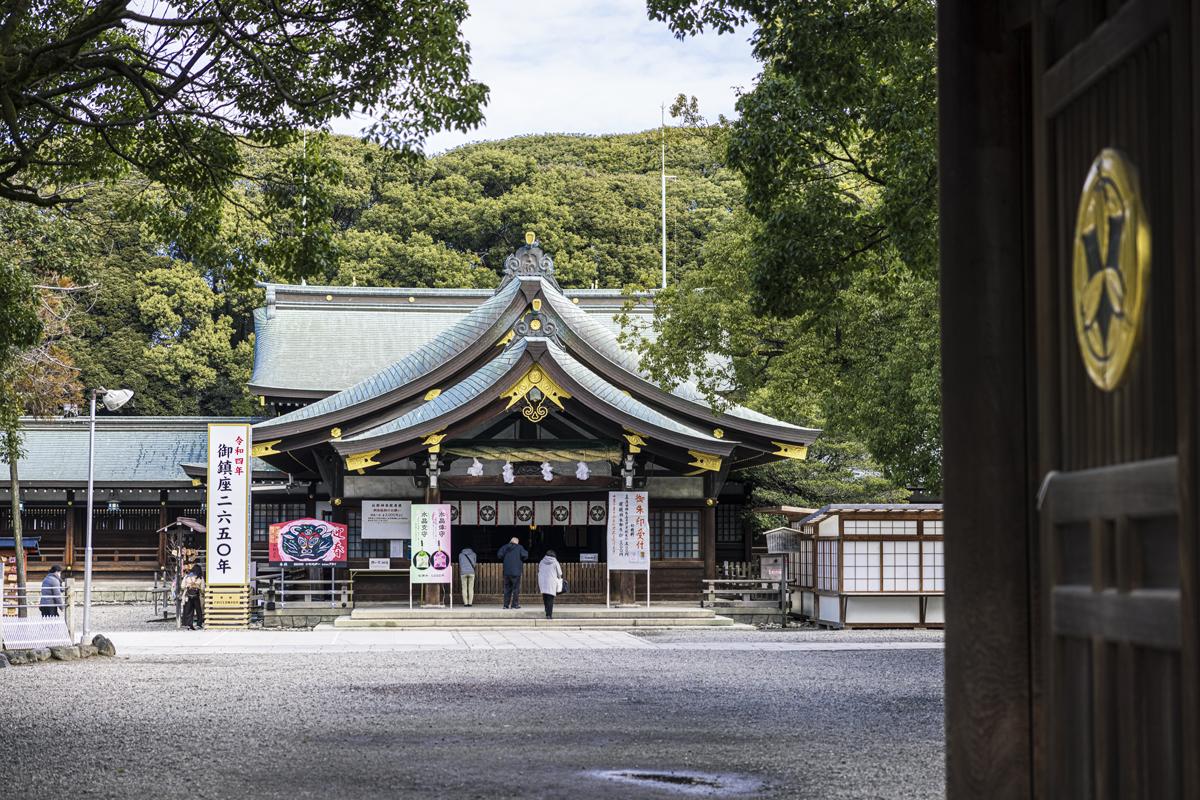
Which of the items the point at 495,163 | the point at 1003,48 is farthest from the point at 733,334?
the point at 495,163

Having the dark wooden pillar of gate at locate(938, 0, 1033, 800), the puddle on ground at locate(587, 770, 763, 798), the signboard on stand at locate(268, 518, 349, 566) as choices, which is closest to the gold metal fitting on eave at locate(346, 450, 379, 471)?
the signboard on stand at locate(268, 518, 349, 566)

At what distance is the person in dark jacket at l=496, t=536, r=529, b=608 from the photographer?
24875 millimetres

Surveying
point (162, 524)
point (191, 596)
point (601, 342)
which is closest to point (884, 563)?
point (601, 342)

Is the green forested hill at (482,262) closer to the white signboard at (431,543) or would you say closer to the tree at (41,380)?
the tree at (41,380)

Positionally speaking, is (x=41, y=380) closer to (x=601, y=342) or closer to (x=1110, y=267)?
(x=601, y=342)

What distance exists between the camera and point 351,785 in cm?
784

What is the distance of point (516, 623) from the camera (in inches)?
953

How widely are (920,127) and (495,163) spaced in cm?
4679

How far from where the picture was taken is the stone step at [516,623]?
2392cm

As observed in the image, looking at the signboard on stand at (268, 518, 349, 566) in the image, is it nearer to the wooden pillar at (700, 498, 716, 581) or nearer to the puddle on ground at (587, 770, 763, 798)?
the wooden pillar at (700, 498, 716, 581)

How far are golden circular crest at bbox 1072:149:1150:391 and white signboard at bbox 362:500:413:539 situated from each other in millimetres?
22526

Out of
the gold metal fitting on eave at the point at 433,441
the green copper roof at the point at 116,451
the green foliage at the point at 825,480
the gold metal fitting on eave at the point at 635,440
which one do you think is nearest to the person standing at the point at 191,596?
the gold metal fitting on eave at the point at 433,441

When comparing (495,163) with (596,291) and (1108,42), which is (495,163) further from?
(1108,42)

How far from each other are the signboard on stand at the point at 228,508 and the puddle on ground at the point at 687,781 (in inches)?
622
